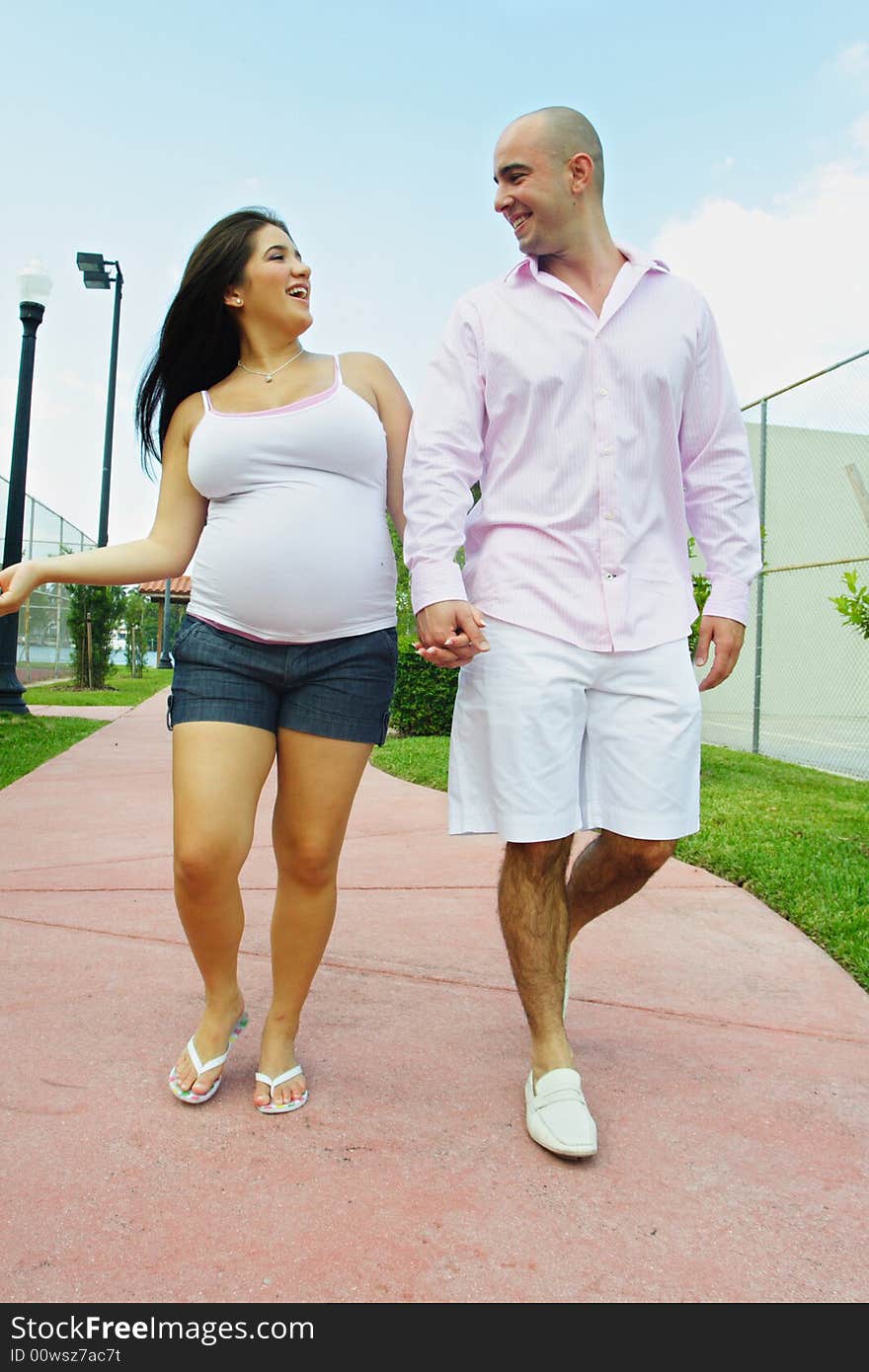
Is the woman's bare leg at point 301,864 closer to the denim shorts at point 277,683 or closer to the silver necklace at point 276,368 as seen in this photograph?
the denim shorts at point 277,683

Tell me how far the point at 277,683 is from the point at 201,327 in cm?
92

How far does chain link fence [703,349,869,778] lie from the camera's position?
9.48 m

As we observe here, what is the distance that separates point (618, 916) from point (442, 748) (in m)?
5.38

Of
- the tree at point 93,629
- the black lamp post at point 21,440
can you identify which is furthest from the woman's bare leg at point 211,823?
the tree at point 93,629

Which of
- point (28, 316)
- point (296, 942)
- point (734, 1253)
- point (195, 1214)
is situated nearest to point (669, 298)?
point (296, 942)

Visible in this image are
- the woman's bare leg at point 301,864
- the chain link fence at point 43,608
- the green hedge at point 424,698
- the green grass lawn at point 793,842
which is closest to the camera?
the woman's bare leg at point 301,864

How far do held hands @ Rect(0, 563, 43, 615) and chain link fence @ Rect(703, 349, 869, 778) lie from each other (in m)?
7.39

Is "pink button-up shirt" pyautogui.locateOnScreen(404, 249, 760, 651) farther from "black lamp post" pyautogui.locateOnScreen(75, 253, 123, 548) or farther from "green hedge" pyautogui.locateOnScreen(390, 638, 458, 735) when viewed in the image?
"black lamp post" pyautogui.locateOnScreen(75, 253, 123, 548)

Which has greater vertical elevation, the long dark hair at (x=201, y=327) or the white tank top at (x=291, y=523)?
the long dark hair at (x=201, y=327)

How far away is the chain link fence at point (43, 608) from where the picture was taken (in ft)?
63.7

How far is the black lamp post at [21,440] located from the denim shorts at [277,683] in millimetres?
9416

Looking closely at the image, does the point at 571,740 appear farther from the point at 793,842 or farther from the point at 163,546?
the point at 793,842

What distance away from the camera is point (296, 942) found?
262cm

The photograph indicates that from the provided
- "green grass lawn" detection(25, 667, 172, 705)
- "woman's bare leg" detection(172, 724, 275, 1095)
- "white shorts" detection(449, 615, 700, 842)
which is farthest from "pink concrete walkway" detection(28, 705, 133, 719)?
"white shorts" detection(449, 615, 700, 842)
